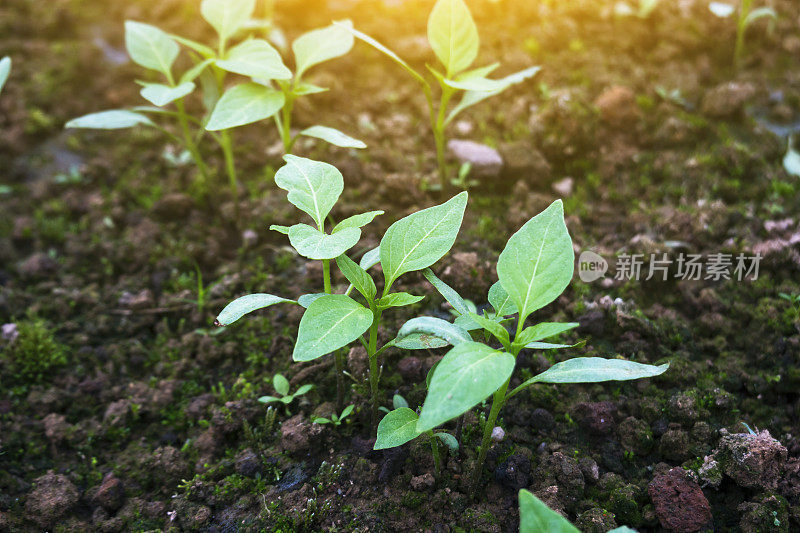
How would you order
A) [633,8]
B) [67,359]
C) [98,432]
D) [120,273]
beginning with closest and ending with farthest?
[98,432] → [67,359] → [120,273] → [633,8]

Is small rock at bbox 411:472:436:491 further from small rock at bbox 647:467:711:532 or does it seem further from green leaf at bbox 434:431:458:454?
small rock at bbox 647:467:711:532

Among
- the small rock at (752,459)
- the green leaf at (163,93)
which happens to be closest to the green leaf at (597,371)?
the small rock at (752,459)

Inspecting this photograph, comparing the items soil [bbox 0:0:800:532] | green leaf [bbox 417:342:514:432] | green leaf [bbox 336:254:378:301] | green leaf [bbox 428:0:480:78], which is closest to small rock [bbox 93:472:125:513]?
soil [bbox 0:0:800:532]

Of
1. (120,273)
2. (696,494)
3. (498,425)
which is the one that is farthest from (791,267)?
(120,273)

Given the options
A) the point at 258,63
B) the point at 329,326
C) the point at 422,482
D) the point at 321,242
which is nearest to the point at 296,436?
the point at 422,482

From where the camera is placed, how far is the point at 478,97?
229 centimetres

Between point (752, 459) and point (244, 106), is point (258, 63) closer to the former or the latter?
point (244, 106)

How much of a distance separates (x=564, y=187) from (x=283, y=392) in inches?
59.4

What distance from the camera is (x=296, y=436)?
173cm

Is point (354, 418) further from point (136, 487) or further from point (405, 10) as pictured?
point (405, 10)

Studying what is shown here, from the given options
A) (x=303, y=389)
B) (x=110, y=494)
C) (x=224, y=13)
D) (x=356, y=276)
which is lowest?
(x=110, y=494)

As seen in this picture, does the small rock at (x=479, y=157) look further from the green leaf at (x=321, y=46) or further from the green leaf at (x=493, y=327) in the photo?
the green leaf at (x=493, y=327)

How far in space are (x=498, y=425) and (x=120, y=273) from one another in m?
1.68

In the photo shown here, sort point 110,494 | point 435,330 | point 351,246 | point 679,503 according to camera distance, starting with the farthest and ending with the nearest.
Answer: point 110,494, point 679,503, point 351,246, point 435,330
